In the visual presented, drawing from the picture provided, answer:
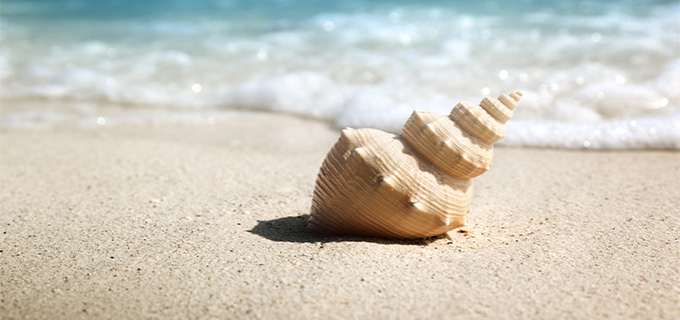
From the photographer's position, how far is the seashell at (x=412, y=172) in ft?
7.95

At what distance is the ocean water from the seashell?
2.02m

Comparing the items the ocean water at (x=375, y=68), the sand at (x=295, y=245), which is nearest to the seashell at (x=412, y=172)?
the sand at (x=295, y=245)

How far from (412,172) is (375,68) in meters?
4.21

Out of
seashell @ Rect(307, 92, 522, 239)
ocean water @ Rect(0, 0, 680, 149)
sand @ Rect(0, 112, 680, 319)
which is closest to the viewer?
sand @ Rect(0, 112, 680, 319)

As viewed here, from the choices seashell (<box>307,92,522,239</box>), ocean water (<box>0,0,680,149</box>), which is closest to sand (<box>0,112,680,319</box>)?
seashell (<box>307,92,522,239</box>)

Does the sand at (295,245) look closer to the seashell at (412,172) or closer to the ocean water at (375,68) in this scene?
the seashell at (412,172)

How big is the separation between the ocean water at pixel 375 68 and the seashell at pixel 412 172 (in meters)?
2.02

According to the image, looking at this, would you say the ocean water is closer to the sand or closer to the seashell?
the sand

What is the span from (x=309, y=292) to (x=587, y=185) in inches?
83.9

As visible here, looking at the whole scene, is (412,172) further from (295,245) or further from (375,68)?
(375,68)

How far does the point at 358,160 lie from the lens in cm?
242

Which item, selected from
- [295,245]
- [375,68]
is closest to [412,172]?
[295,245]

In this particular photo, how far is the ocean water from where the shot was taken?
496 cm

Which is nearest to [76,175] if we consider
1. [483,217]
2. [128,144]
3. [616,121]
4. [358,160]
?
[128,144]
